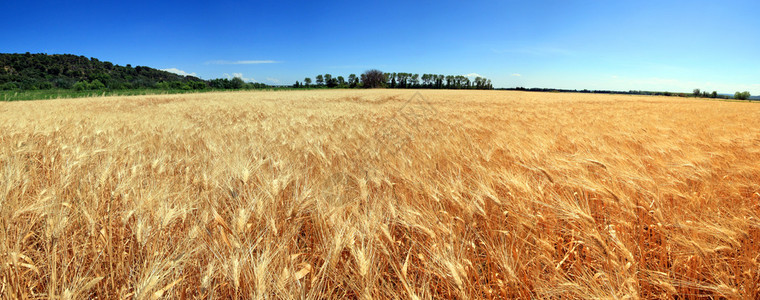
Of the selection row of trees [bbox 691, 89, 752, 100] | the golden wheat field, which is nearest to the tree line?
the golden wheat field

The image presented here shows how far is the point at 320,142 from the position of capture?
2.91m

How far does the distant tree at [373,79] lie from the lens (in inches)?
2936

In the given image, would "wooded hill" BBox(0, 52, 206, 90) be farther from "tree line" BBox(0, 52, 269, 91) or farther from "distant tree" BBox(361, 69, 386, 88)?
"distant tree" BBox(361, 69, 386, 88)

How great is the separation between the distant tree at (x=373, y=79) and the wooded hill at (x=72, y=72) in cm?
3867

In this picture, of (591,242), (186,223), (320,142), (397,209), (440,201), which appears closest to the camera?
(591,242)

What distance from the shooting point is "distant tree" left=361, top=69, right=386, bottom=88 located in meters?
74.6

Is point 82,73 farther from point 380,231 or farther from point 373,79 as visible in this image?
point 380,231

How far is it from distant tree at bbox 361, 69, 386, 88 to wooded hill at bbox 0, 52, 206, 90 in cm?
3867

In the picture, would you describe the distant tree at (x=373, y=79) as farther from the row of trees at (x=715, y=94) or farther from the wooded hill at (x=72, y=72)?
the row of trees at (x=715, y=94)

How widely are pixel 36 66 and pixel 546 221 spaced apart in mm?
84565

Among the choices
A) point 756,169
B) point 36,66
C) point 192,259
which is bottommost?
point 192,259

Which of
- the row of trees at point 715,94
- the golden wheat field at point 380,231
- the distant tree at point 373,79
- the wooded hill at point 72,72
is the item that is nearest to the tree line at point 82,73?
the wooded hill at point 72,72

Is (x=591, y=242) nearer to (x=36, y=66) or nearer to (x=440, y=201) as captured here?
(x=440, y=201)

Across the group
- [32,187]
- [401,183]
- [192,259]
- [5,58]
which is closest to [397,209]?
[401,183]
